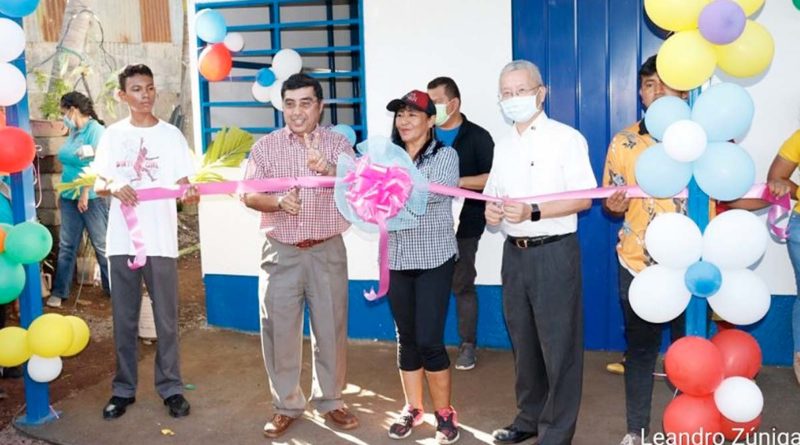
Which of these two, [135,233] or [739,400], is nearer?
[739,400]

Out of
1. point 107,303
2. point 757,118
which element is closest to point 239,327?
point 107,303

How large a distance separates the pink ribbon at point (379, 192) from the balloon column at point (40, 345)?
69.7 inches

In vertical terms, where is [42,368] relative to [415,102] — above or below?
below

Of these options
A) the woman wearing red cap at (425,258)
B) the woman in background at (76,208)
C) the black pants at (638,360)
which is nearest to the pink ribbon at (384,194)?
the woman wearing red cap at (425,258)

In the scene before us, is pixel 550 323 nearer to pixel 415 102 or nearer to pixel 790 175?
pixel 415 102

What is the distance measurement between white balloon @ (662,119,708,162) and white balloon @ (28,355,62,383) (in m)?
3.31

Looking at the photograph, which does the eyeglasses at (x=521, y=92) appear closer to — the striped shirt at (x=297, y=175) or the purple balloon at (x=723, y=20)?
the purple balloon at (x=723, y=20)

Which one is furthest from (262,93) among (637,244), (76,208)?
(637,244)

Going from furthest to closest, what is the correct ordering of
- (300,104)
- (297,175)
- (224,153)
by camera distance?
(224,153)
(297,175)
(300,104)

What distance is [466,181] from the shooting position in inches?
187

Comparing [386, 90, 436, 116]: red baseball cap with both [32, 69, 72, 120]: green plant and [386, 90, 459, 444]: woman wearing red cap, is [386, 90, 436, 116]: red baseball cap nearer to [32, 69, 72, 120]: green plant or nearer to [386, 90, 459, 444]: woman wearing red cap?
[386, 90, 459, 444]: woman wearing red cap

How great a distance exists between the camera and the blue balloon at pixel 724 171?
10.00 feet

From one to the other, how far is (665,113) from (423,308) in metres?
1.44

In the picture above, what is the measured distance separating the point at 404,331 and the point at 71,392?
7.95 feet
